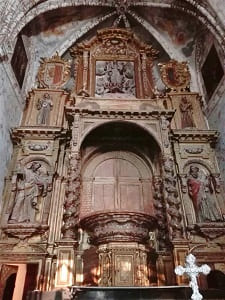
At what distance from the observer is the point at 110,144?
922 centimetres

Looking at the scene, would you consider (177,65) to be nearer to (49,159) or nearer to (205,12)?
(205,12)

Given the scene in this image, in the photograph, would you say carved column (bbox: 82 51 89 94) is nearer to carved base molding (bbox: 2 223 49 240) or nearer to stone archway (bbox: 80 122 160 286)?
stone archway (bbox: 80 122 160 286)

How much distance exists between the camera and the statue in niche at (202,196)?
7781 millimetres

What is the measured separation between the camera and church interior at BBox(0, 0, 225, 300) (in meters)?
A: 6.93

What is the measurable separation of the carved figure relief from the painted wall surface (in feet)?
8.89

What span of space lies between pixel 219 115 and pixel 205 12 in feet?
12.0

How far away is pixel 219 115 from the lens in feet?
30.5

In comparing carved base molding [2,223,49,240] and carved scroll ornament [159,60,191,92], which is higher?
carved scroll ornament [159,60,191,92]

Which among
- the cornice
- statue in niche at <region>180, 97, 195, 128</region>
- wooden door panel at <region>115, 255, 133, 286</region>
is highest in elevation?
statue in niche at <region>180, 97, 195, 128</region>

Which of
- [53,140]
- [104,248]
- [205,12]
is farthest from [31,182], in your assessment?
[205,12]

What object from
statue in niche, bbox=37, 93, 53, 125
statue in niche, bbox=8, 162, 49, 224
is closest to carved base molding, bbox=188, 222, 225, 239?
statue in niche, bbox=8, 162, 49, 224

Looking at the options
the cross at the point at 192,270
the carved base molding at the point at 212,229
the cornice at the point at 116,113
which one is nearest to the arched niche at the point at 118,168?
the cornice at the point at 116,113

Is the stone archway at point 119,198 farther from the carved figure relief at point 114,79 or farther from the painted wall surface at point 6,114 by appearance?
the painted wall surface at point 6,114

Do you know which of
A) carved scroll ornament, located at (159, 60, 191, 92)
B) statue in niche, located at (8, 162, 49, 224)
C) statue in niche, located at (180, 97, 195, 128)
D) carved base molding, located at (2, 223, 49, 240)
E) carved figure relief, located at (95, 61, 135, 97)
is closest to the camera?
carved base molding, located at (2, 223, 49, 240)
